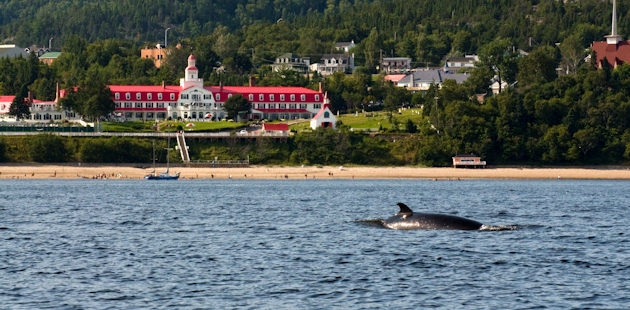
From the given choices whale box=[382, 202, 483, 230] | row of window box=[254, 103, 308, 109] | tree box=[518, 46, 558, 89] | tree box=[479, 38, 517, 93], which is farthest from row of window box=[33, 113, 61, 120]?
whale box=[382, 202, 483, 230]

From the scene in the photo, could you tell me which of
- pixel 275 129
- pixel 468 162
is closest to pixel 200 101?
pixel 275 129

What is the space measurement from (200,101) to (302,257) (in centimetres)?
12394

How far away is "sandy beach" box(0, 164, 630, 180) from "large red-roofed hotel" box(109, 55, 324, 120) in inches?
1472

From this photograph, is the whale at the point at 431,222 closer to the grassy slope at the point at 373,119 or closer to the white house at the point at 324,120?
the grassy slope at the point at 373,119

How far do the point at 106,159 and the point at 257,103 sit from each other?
42.9m

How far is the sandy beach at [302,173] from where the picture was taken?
124 meters

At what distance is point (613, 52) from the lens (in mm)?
192000

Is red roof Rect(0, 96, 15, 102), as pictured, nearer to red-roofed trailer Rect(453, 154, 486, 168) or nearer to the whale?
red-roofed trailer Rect(453, 154, 486, 168)

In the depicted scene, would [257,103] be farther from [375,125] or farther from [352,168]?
[352,168]

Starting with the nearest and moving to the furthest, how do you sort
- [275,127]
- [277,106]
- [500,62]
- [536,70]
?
[275,127]
[536,70]
[277,106]
[500,62]

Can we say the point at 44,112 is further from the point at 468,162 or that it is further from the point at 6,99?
the point at 468,162

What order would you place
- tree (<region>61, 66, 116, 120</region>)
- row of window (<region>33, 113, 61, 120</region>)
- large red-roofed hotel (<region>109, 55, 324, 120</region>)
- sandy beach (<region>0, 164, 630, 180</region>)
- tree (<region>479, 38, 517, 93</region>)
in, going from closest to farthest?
1. sandy beach (<region>0, 164, 630, 180</region>)
2. tree (<region>61, 66, 116, 120</region>)
3. row of window (<region>33, 113, 61, 120</region>)
4. large red-roofed hotel (<region>109, 55, 324, 120</region>)
5. tree (<region>479, 38, 517, 93</region>)

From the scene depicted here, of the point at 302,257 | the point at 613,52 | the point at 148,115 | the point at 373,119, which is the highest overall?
the point at 613,52

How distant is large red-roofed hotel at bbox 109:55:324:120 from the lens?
166000 mm
